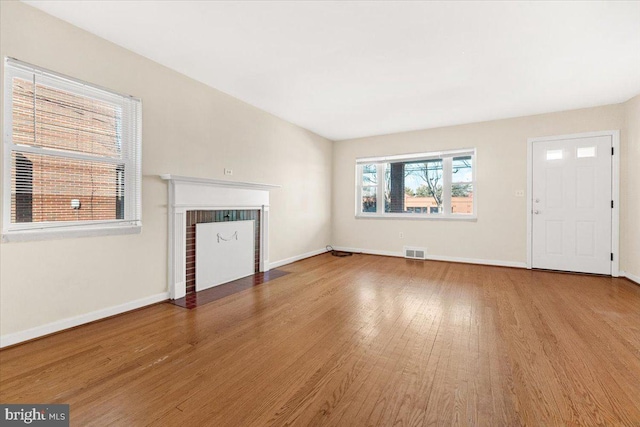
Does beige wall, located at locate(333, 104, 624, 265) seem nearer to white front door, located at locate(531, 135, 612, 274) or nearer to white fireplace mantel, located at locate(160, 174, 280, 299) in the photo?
white front door, located at locate(531, 135, 612, 274)

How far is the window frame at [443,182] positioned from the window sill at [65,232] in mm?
4394

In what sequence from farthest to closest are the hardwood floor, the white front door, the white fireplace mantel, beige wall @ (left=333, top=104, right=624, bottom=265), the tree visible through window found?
the tree visible through window
beige wall @ (left=333, top=104, right=624, bottom=265)
the white front door
the white fireplace mantel
the hardwood floor

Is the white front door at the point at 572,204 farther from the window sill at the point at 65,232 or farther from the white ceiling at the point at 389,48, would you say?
the window sill at the point at 65,232

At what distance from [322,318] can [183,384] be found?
128 cm

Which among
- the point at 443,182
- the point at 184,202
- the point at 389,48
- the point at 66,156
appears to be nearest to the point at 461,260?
the point at 443,182

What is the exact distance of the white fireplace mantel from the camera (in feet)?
10.2

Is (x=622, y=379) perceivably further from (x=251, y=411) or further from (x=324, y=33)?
(x=324, y=33)

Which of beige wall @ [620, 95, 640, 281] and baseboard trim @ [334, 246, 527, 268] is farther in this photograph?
baseboard trim @ [334, 246, 527, 268]

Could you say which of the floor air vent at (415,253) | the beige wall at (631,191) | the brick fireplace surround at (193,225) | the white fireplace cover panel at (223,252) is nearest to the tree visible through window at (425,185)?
the floor air vent at (415,253)

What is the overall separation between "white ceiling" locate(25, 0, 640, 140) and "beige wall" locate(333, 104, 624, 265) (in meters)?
0.38

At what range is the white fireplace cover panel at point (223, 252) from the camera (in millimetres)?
3443

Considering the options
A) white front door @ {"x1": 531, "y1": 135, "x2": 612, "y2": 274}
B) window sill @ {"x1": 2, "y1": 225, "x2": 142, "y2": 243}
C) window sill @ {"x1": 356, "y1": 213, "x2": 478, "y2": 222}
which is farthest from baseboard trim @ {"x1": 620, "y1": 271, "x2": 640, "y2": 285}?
window sill @ {"x1": 2, "y1": 225, "x2": 142, "y2": 243}

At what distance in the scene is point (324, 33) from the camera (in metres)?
2.45

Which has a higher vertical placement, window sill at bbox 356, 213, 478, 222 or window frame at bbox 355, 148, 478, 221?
window frame at bbox 355, 148, 478, 221
